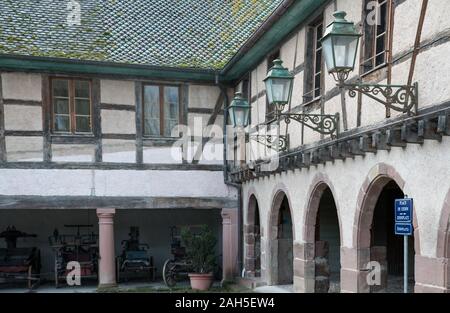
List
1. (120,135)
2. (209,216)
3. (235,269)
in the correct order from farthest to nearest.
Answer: (209,216) < (235,269) < (120,135)

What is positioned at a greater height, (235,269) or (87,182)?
(87,182)

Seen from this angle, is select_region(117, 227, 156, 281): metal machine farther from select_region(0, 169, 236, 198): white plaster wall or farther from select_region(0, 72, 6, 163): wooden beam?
select_region(0, 72, 6, 163): wooden beam

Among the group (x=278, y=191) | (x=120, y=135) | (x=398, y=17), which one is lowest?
(x=278, y=191)

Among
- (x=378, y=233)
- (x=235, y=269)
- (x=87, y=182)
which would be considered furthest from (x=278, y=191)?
(x=87, y=182)

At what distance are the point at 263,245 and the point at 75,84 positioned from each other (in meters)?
5.16

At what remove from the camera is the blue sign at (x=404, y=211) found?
18.4 feet

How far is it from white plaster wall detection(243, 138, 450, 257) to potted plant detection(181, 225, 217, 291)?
10.2 ft

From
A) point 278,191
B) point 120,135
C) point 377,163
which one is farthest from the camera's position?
point 120,135

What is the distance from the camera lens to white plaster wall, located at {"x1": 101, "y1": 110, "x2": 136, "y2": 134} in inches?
489

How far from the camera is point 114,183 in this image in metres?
12.5

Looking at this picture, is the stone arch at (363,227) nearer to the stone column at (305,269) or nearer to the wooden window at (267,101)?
the stone column at (305,269)

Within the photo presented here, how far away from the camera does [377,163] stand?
6.95 m

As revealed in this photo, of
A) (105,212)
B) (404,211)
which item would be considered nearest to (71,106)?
(105,212)

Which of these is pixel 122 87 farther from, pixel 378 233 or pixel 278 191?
pixel 378 233
